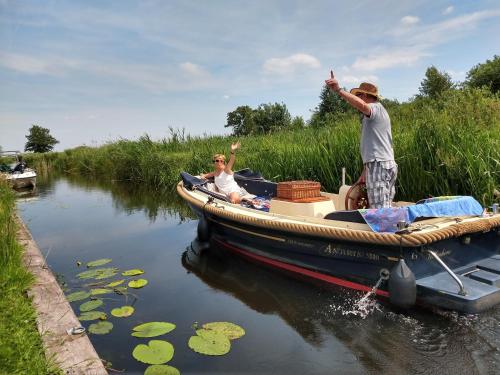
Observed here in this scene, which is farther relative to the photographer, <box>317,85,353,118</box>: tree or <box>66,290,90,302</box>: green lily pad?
<box>317,85,353,118</box>: tree

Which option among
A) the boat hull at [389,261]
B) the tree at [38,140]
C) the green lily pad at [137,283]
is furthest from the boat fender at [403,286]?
the tree at [38,140]

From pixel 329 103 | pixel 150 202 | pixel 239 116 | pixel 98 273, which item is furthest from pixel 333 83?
pixel 239 116

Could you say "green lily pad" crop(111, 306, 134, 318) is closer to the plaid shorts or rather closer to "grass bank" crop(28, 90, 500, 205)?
the plaid shorts

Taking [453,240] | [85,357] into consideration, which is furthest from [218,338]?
[453,240]

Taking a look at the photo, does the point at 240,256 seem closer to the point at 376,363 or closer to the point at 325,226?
the point at 325,226

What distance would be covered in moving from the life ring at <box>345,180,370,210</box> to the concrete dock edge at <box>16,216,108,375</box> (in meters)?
3.27

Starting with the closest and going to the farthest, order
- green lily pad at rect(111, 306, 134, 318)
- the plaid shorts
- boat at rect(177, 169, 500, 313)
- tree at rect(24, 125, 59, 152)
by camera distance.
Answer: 1. boat at rect(177, 169, 500, 313)
2. green lily pad at rect(111, 306, 134, 318)
3. the plaid shorts
4. tree at rect(24, 125, 59, 152)

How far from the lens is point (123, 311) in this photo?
13.3 feet

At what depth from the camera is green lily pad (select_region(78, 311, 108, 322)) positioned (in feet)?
12.8

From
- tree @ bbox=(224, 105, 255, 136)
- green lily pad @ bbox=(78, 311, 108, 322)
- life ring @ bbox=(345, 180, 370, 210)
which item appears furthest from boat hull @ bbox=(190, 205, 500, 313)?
tree @ bbox=(224, 105, 255, 136)

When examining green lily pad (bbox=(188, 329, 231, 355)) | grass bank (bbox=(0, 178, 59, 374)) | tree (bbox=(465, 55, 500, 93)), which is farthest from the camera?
tree (bbox=(465, 55, 500, 93))

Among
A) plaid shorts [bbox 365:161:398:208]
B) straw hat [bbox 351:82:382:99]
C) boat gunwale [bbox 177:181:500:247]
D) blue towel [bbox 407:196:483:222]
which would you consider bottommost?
boat gunwale [bbox 177:181:500:247]

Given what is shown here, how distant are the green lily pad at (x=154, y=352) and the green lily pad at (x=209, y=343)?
197mm

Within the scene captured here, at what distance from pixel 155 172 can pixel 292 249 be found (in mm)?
11712
